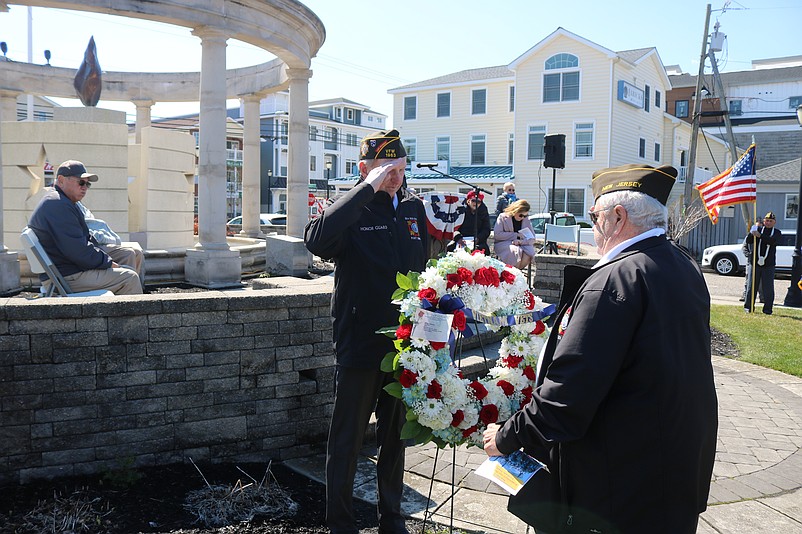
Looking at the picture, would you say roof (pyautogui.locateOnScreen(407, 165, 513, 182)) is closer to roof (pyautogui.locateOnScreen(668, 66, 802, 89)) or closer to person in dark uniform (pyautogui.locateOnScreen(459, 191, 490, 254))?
roof (pyautogui.locateOnScreen(668, 66, 802, 89))

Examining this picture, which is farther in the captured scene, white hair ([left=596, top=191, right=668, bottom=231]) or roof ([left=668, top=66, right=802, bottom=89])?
roof ([left=668, top=66, right=802, bottom=89])

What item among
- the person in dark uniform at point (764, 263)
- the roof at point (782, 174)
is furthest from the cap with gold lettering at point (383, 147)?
the roof at point (782, 174)

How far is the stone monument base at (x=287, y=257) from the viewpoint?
38.0ft

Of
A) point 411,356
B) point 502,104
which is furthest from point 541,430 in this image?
point 502,104

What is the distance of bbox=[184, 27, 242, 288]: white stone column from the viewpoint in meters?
10.5

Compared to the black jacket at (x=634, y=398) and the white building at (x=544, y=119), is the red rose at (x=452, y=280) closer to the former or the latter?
the black jacket at (x=634, y=398)

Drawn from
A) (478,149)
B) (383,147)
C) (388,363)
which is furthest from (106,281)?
(478,149)

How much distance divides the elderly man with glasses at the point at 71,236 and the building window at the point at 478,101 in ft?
109

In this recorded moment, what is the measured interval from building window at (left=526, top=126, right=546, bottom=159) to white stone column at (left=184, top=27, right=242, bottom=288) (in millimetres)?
25002

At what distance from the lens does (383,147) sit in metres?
3.50

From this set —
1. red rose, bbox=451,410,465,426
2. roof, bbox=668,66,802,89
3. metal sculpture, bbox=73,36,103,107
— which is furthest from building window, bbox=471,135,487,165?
red rose, bbox=451,410,465,426

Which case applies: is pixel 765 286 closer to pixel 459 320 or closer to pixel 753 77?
pixel 459 320

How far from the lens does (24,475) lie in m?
4.05

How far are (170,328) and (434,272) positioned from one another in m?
2.17
